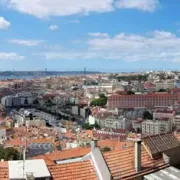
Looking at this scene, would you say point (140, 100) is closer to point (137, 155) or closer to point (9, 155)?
point (9, 155)

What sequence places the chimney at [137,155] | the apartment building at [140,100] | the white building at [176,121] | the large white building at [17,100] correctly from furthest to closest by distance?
the large white building at [17,100]
the apartment building at [140,100]
the white building at [176,121]
the chimney at [137,155]

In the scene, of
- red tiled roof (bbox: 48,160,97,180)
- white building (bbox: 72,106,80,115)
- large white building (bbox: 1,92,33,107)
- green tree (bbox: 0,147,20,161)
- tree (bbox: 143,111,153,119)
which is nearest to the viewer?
red tiled roof (bbox: 48,160,97,180)

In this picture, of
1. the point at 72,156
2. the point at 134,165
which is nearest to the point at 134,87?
the point at 72,156

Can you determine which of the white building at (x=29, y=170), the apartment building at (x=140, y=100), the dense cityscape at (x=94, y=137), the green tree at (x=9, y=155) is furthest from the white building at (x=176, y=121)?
the white building at (x=29, y=170)

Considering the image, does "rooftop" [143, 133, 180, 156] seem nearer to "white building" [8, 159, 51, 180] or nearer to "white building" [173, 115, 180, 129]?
"white building" [8, 159, 51, 180]

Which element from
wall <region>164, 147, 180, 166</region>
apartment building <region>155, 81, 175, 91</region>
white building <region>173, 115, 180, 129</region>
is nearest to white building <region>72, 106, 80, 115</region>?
white building <region>173, 115, 180, 129</region>

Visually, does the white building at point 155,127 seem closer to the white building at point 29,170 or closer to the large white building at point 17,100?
the white building at point 29,170

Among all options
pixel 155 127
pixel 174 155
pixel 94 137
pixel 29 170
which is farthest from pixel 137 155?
pixel 155 127

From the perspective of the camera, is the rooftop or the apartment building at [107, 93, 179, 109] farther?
the apartment building at [107, 93, 179, 109]
